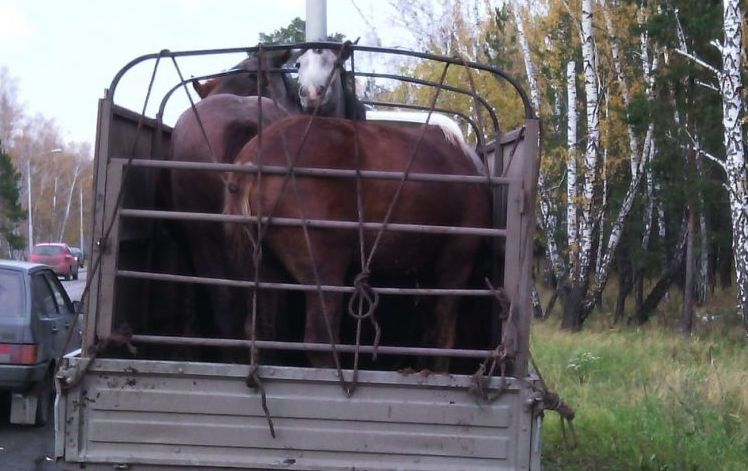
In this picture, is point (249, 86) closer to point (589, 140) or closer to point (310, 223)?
point (310, 223)

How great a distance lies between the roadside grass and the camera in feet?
26.3

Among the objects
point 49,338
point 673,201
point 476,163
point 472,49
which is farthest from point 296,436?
point 472,49

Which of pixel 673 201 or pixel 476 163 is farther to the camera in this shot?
pixel 673 201

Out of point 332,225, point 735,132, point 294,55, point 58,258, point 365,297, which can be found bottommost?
point 58,258

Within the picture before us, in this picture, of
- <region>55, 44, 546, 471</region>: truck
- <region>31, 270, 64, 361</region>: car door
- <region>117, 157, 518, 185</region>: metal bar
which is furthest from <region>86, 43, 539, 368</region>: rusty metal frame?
<region>31, 270, 64, 361</region>: car door

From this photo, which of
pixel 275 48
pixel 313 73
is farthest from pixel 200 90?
pixel 275 48

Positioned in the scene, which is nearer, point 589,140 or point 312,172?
point 312,172

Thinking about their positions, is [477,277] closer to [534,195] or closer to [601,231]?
[534,195]

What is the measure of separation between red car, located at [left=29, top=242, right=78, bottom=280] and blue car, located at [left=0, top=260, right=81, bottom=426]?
35.5 meters

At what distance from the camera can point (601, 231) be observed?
2330 cm

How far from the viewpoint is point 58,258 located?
45.2 m

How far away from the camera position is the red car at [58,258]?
44.8m

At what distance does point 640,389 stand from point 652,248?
48.0ft

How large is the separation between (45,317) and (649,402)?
5541 mm
